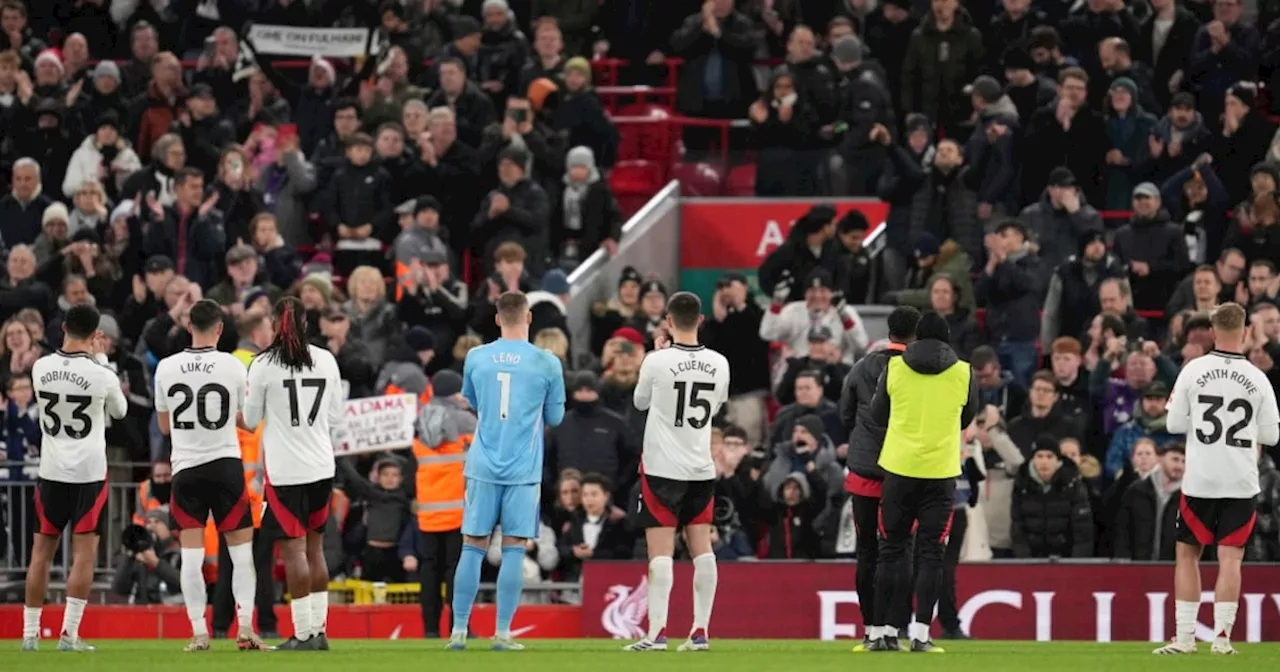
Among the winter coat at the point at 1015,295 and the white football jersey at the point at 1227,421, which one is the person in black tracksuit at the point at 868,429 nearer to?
the white football jersey at the point at 1227,421

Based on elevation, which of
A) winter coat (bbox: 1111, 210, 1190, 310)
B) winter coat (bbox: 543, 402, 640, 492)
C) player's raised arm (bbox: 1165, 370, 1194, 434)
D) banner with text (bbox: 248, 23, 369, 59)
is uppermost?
banner with text (bbox: 248, 23, 369, 59)

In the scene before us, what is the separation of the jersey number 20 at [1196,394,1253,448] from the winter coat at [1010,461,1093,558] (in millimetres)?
4515

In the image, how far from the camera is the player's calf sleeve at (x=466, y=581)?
15.1 metres

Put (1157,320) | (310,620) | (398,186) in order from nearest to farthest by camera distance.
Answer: (310,620) < (1157,320) < (398,186)

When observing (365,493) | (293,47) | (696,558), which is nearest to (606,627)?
(365,493)

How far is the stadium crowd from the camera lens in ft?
66.1

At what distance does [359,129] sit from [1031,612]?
32.5 ft

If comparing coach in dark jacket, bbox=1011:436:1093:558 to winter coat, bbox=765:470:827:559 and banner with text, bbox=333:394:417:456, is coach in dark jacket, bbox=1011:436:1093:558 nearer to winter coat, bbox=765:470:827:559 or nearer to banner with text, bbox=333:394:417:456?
winter coat, bbox=765:470:827:559

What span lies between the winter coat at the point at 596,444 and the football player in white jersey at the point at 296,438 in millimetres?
5660

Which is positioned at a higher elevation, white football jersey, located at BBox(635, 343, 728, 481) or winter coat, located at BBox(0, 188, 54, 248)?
winter coat, located at BBox(0, 188, 54, 248)

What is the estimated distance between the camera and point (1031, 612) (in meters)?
19.1

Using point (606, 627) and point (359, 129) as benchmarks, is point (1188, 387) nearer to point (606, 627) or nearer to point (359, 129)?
point (606, 627)

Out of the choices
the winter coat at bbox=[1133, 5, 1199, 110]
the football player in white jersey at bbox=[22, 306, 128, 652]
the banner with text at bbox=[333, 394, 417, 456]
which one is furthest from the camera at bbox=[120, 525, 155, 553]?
the winter coat at bbox=[1133, 5, 1199, 110]

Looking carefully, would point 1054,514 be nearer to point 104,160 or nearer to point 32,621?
point 32,621
